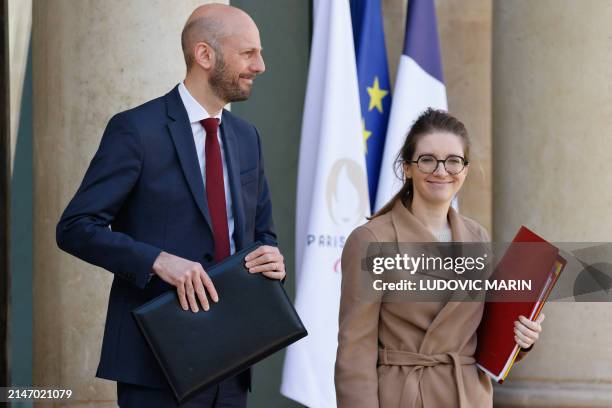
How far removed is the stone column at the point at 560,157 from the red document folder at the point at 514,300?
251 cm

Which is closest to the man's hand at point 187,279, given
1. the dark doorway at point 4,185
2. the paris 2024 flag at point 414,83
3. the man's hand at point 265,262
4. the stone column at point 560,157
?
the man's hand at point 265,262

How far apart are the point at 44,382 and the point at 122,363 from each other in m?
1.52

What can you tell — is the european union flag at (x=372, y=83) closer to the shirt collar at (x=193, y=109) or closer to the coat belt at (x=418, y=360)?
the shirt collar at (x=193, y=109)

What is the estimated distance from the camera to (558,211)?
5734 millimetres

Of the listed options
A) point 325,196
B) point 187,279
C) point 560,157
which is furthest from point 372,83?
point 187,279

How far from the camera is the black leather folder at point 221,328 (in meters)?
3.05

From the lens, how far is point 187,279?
3.06 metres

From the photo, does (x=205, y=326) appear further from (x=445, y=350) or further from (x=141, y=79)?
(x=141, y=79)

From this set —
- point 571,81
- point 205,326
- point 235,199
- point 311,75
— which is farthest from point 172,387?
point 571,81

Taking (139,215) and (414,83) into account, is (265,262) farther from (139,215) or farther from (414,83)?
(414,83)

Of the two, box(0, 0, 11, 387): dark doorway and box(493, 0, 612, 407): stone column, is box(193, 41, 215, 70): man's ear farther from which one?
box(493, 0, 612, 407): stone column

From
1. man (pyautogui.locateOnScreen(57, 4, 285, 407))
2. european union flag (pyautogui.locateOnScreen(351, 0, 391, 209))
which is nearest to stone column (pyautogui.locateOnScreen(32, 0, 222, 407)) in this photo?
man (pyautogui.locateOnScreen(57, 4, 285, 407))

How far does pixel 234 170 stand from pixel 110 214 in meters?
0.44

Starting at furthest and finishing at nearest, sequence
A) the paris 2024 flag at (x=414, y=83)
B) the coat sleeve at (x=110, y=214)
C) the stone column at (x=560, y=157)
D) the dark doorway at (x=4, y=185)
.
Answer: the paris 2024 flag at (x=414, y=83), the stone column at (x=560, y=157), the dark doorway at (x=4, y=185), the coat sleeve at (x=110, y=214)
